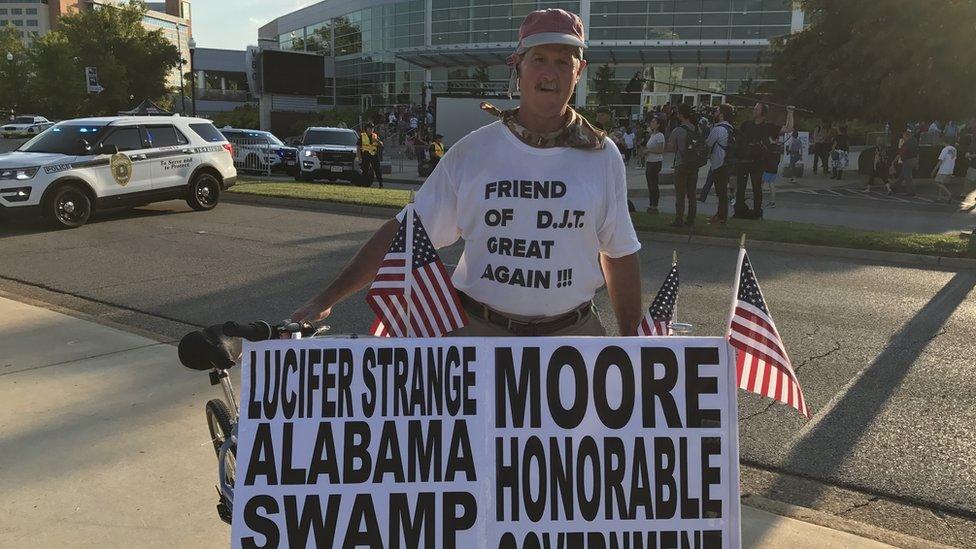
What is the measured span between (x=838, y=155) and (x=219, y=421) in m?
28.6

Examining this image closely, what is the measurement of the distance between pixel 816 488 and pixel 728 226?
9415mm

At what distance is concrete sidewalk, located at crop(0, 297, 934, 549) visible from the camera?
128 inches

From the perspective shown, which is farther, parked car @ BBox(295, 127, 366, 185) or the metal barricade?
the metal barricade

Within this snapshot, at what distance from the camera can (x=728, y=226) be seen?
12852 millimetres

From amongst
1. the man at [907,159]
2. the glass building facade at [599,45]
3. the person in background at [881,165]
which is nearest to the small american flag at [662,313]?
the man at [907,159]

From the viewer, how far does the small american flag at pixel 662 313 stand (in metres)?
2.57

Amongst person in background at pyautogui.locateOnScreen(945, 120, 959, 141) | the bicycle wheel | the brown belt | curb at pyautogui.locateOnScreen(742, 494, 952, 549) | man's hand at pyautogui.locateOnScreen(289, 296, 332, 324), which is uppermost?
person in background at pyautogui.locateOnScreen(945, 120, 959, 141)

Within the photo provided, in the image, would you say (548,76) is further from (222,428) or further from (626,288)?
(222,428)

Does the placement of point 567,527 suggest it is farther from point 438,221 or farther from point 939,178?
point 939,178

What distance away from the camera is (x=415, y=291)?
242 cm

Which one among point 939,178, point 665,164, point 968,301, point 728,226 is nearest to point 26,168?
point 728,226

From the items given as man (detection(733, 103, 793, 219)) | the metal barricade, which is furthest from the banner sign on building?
man (detection(733, 103, 793, 219))

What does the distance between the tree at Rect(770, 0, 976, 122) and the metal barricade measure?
59.6 feet

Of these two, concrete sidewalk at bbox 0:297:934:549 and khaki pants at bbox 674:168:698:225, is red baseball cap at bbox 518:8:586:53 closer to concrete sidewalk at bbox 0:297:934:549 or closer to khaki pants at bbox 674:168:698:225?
concrete sidewalk at bbox 0:297:934:549
